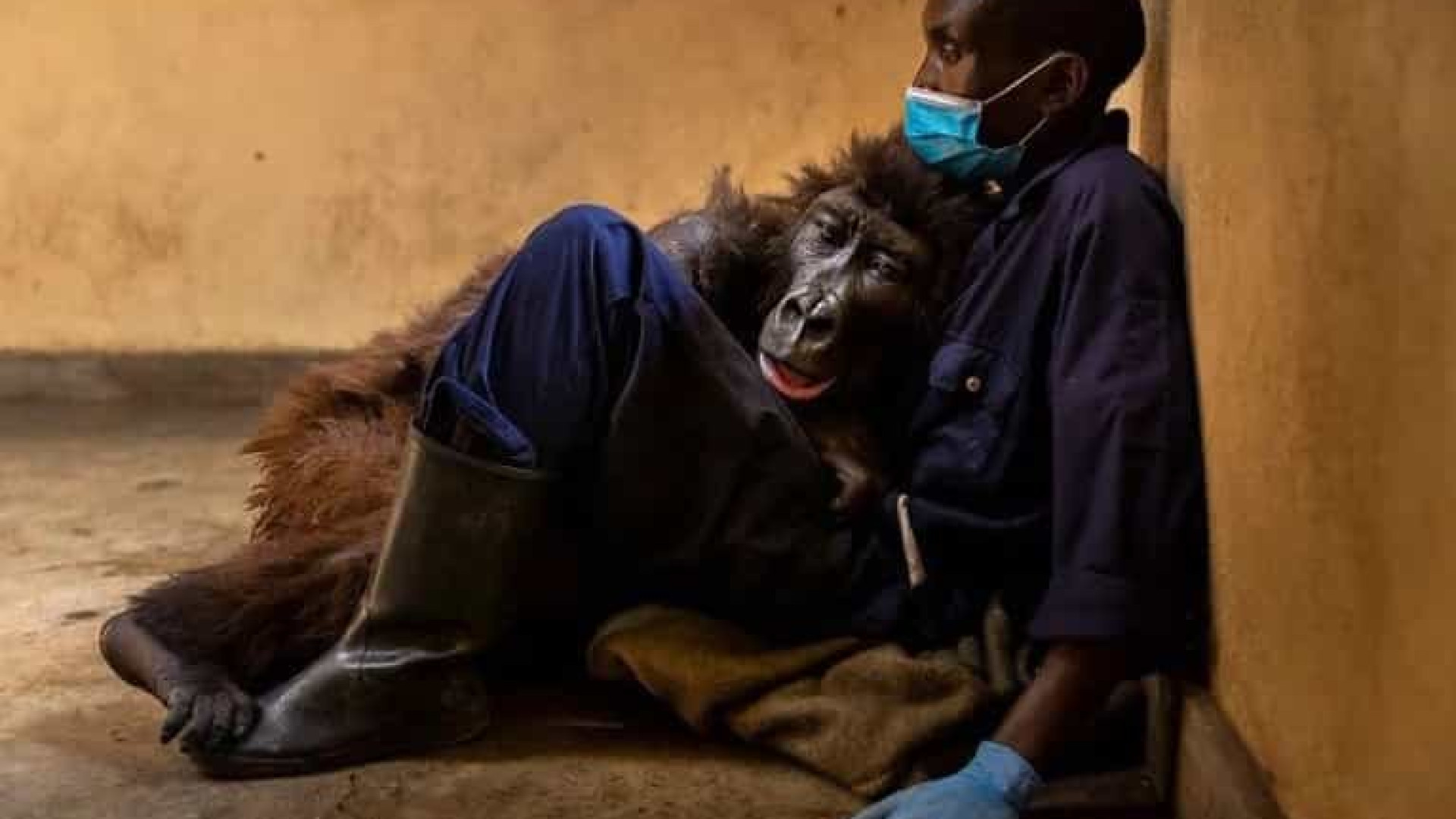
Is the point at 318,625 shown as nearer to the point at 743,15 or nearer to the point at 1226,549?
the point at 1226,549

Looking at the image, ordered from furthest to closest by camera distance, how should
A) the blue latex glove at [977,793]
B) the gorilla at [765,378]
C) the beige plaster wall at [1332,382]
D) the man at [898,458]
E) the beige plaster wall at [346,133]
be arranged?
the beige plaster wall at [346,133]
the gorilla at [765,378]
the man at [898,458]
the blue latex glove at [977,793]
the beige plaster wall at [1332,382]

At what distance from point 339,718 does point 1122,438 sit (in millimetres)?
786

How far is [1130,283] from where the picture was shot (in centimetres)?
169

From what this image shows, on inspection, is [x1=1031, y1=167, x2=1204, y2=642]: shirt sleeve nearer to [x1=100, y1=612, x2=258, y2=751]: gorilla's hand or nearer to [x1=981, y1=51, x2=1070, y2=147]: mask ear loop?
[x1=981, y1=51, x2=1070, y2=147]: mask ear loop

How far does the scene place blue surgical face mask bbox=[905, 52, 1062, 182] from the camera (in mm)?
1902

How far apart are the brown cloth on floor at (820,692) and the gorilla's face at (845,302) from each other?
0.27 m

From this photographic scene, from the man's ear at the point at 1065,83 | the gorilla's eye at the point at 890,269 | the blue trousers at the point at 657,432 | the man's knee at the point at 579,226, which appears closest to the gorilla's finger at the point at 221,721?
the blue trousers at the point at 657,432

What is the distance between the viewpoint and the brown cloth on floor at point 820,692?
174 centimetres

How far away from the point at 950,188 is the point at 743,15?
7.22 ft

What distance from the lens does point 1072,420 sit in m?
1.66

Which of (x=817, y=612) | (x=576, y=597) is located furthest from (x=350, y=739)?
(x=817, y=612)

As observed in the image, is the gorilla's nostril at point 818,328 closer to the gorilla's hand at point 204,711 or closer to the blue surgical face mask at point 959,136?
the blue surgical face mask at point 959,136

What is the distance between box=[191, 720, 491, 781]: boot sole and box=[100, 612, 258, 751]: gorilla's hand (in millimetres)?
20

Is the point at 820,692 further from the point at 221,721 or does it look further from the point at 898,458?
the point at 221,721
